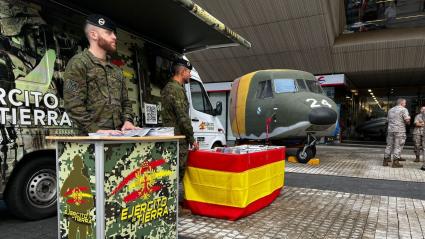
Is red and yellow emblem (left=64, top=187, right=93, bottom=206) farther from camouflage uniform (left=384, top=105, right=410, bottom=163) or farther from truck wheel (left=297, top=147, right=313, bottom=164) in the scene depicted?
camouflage uniform (left=384, top=105, right=410, bottom=163)

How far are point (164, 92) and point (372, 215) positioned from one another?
3.42m

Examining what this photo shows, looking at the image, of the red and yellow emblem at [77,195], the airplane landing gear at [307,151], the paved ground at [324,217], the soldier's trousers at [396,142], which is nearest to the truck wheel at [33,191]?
the paved ground at [324,217]

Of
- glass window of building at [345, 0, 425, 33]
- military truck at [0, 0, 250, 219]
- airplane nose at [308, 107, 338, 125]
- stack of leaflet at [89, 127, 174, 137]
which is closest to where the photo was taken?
stack of leaflet at [89, 127, 174, 137]

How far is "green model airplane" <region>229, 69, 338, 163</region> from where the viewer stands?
367 inches

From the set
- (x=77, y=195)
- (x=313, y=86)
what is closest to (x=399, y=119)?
(x=313, y=86)

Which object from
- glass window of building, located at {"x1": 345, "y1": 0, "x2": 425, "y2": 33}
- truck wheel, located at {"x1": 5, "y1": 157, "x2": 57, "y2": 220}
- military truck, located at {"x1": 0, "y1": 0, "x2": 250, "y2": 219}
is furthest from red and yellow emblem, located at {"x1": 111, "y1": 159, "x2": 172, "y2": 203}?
Answer: glass window of building, located at {"x1": 345, "y1": 0, "x2": 425, "y2": 33}

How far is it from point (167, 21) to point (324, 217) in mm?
3788

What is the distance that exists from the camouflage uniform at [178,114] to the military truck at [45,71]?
3.06 feet

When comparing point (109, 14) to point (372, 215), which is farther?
point (109, 14)

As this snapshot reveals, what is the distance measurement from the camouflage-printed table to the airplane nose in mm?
7018

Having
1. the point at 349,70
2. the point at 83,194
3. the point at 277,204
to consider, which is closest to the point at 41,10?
the point at 83,194

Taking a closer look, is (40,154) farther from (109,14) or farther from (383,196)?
(383,196)

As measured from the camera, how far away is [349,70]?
17.1m

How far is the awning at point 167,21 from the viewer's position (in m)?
4.70
